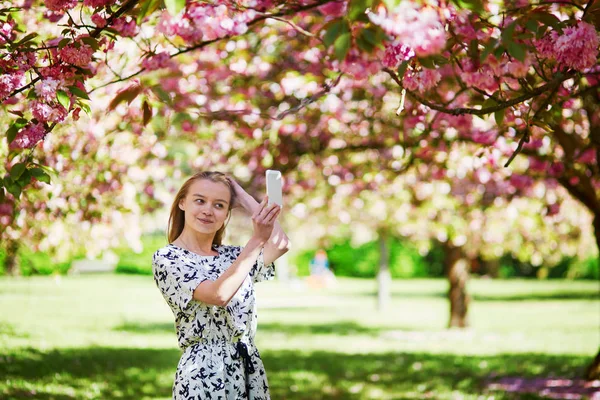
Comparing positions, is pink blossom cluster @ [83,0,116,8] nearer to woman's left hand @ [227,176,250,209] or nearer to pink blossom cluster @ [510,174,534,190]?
woman's left hand @ [227,176,250,209]

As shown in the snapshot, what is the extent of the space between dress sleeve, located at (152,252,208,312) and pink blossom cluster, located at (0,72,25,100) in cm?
95

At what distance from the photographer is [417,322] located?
682 inches

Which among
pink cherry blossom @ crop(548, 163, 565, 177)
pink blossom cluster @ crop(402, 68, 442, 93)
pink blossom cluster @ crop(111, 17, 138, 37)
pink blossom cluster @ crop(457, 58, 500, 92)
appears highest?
pink blossom cluster @ crop(111, 17, 138, 37)

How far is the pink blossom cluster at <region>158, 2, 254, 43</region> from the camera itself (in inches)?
160

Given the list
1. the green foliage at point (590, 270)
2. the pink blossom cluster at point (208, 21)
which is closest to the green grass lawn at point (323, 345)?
the pink blossom cluster at point (208, 21)

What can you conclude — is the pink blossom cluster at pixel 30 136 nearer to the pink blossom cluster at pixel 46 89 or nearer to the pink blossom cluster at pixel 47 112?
the pink blossom cluster at pixel 47 112

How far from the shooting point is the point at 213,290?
10.2 ft

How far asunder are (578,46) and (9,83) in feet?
7.75

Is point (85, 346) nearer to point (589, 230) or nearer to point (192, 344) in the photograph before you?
point (192, 344)

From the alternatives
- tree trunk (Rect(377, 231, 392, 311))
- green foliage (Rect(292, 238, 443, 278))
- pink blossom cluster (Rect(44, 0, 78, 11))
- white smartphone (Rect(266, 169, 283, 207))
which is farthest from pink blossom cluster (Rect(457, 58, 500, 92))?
green foliage (Rect(292, 238, 443, 278))

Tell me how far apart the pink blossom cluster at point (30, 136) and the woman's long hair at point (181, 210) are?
0.66m

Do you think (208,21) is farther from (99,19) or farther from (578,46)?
(578,46)

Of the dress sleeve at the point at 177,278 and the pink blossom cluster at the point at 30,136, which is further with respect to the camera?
the pink blossom cluster at the point at 30,136

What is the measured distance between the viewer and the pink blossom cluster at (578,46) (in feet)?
10.4
